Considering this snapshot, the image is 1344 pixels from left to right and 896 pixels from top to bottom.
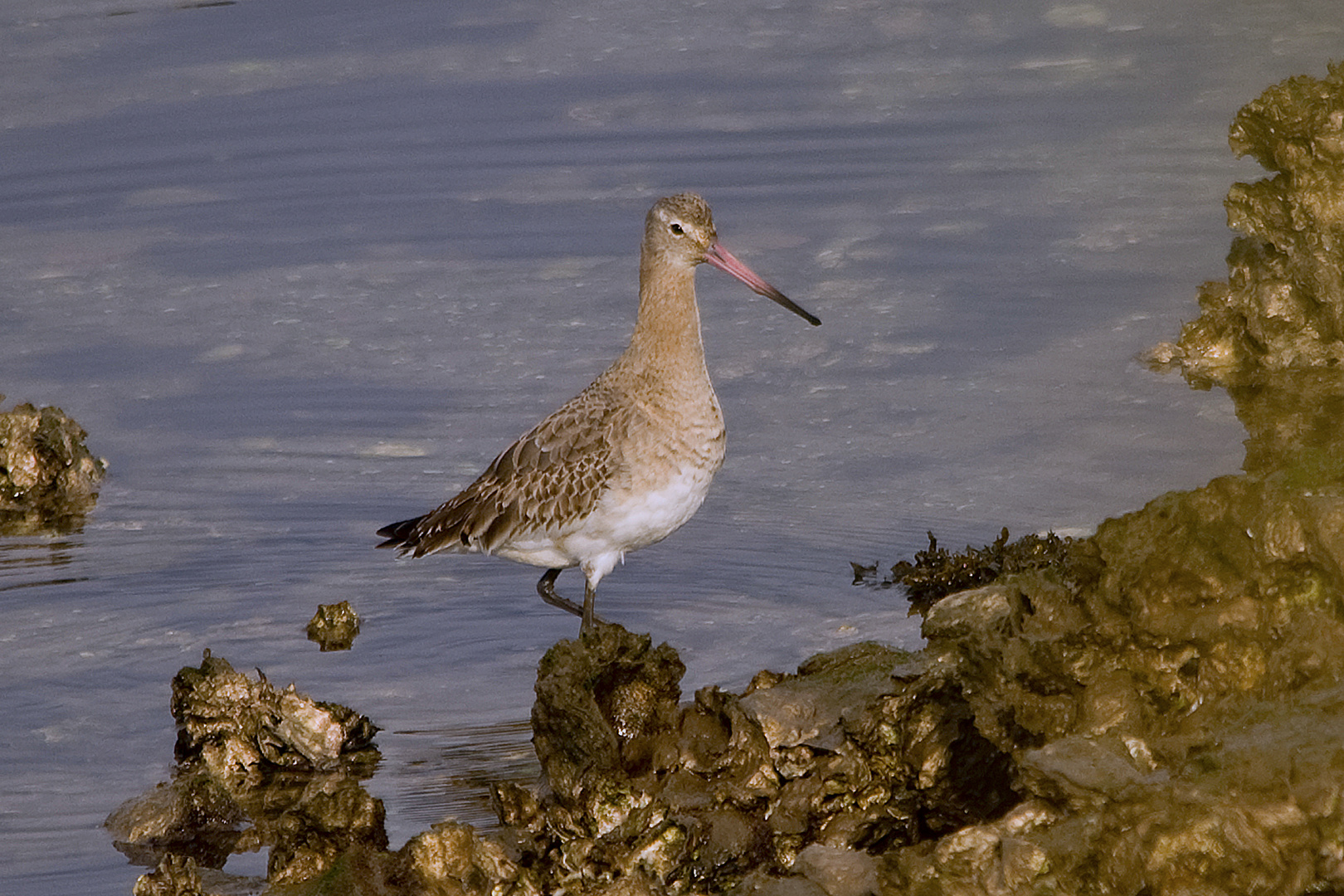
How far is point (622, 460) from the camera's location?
23.8 feet

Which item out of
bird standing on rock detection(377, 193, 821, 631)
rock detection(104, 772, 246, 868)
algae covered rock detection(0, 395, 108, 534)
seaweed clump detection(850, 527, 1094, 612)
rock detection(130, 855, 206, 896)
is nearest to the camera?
rock detection(130, 855, 206, 896)

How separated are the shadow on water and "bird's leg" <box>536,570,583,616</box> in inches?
55.4

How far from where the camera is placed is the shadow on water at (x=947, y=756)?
3734 millimetres

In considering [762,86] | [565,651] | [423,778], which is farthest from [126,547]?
[762,86]

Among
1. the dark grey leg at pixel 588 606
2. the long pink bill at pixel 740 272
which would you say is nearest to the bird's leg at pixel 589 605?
the dark grey leg at pixel 588 606

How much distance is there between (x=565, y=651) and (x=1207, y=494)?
6.64 ft

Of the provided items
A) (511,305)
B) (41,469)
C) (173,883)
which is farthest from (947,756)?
(511,305)

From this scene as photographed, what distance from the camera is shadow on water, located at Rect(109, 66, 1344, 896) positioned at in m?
3.73

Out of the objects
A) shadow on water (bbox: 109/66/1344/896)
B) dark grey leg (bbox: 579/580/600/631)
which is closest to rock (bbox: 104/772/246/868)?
shadow on water (bbox: 109/66/1344/896)

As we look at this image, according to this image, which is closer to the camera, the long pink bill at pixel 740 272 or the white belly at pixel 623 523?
the white belly at pixel 623 523

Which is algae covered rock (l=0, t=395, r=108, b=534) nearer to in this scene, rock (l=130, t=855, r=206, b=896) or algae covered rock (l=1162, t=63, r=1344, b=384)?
rock (l=130, t=855, r=206, b=896)

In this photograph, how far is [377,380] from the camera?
33.0 feet

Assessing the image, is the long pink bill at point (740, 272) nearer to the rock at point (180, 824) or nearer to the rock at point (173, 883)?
the rock at point (180, 824)

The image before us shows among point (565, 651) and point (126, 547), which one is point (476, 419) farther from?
point (565, 651)
